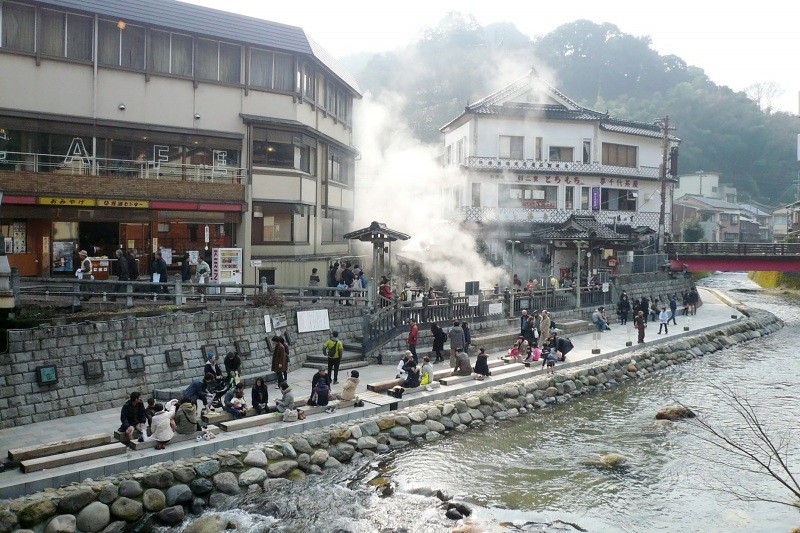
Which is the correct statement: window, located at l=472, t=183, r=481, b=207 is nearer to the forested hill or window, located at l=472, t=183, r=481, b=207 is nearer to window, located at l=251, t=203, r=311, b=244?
window, located at l=251, t=203, r=311, b=244

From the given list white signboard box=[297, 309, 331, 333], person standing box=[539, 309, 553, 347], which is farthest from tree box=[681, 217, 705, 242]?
white signboard box=[297, 309, 331, 333]

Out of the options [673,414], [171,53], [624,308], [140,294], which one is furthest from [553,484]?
[171,53]

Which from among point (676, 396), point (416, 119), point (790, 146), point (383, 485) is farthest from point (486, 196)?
point (790, 146)

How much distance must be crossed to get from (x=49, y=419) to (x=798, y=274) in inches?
2537

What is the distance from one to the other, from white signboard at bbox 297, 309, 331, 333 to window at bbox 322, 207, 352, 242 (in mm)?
12663

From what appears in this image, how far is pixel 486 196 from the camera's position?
4681 cm

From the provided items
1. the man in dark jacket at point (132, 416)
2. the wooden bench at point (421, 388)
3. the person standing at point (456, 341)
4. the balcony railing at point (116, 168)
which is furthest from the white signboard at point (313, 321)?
the balcony railing at point (116, 168)

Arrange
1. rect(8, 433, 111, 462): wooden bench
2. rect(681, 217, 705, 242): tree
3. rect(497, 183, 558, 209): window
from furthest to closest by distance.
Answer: rect(681, 217, 705, 242): tree → rect(497, 183, 558, 209): window → rect(8, 433, 111, 462): wooden bench

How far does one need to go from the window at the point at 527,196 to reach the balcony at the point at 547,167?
4.08ft

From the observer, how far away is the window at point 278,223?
102 feet

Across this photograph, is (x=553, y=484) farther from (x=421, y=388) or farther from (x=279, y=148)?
(x=279, y=148)

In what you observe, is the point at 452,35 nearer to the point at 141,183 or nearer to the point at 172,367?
the point at 141,183

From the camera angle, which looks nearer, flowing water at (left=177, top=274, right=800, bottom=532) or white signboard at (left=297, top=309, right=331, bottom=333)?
flowing water at (left=177, top=274, right=800, bottom=532)

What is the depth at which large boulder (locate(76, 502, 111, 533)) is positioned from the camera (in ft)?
42.4
